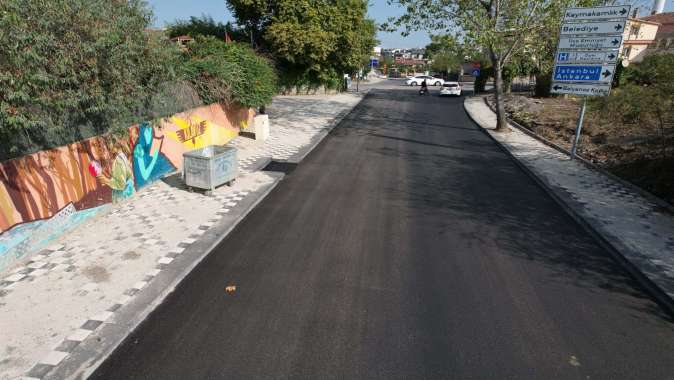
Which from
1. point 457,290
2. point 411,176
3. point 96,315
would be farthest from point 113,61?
point 411,176

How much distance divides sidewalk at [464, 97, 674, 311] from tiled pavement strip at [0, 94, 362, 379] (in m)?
7.04

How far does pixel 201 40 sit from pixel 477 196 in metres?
11.3

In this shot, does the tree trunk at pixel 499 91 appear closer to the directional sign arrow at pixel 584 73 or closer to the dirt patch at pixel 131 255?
the directional sign arrow at pixel 584 73

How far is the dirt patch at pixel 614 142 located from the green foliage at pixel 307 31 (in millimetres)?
13698

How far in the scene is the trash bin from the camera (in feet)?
28.5

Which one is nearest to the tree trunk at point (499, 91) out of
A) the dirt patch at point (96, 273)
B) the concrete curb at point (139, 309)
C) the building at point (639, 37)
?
the concrete curb at point (139, 309)

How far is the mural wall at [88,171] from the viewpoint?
5660mm

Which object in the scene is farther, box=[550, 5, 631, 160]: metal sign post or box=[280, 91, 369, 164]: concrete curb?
box=[280, 91, 369, 164]: concrete curb

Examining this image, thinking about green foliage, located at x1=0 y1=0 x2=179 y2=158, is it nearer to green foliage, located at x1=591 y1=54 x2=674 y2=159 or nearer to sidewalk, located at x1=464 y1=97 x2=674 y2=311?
sidewalk, located at x1=464 y1=97 x2=674 y2=311

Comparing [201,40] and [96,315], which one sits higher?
[201,40]

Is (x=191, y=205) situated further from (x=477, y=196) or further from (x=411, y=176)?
(x=477, y=196)

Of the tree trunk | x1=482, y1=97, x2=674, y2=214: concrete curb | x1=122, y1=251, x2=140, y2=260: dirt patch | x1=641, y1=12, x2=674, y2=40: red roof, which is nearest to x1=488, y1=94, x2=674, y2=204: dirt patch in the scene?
x1=482, y1=97, x2=674, y2=214: concrete curb

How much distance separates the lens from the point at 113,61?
6.67m

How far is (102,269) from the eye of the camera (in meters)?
5.62
